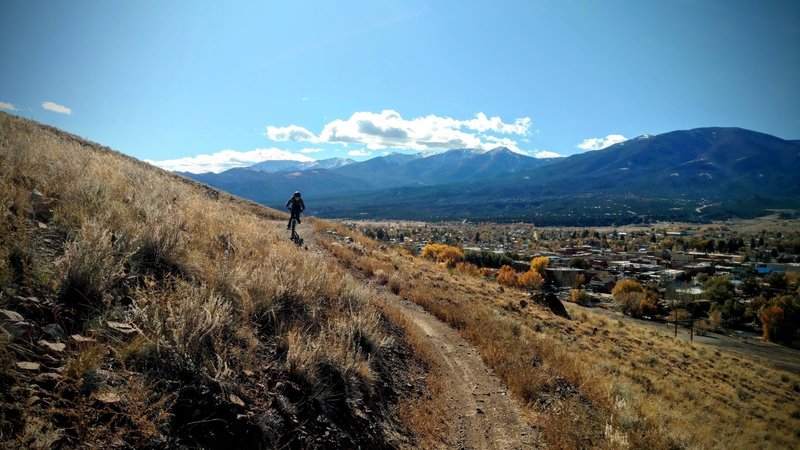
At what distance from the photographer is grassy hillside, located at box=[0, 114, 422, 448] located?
302 cm

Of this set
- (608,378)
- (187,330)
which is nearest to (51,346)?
(187,330)

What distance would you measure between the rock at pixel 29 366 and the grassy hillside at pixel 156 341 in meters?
0.01

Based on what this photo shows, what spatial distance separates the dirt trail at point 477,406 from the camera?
20.8 ft

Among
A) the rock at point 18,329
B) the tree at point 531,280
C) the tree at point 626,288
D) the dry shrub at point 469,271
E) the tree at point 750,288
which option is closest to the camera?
the rock at point 18,329

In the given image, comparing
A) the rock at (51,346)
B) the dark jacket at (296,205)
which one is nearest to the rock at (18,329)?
the rock at (51,346)

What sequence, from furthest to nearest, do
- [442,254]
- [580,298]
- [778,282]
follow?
[442,254] < [778,282] < [580,298]

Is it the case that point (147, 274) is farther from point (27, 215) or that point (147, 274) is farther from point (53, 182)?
point (53, 182)

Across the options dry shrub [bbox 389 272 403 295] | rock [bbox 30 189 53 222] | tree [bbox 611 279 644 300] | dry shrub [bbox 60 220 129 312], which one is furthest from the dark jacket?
tree [bbox 611 279 644 300]

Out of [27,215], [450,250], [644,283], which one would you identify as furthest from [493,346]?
[644,283]

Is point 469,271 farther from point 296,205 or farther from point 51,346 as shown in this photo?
point 51,346

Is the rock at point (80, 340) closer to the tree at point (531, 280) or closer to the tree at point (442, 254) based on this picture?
the tree at point (531, 280)

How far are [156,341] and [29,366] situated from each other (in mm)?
1012

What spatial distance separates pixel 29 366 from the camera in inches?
115

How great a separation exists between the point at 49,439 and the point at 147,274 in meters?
2.97
